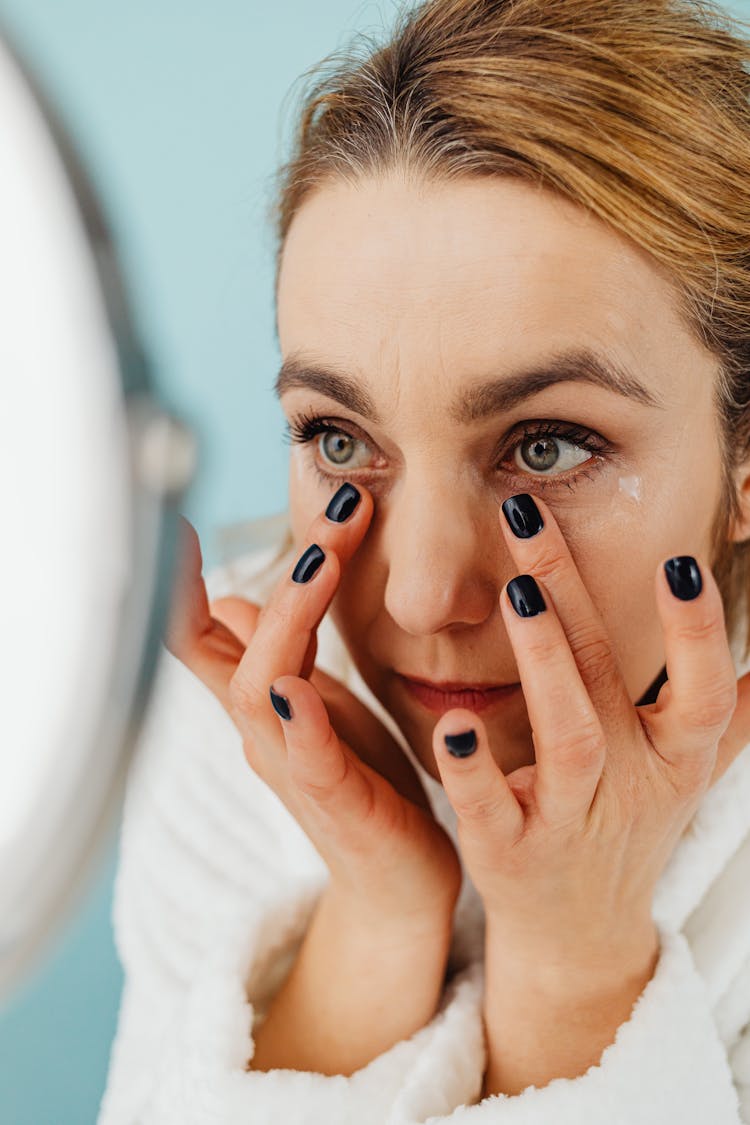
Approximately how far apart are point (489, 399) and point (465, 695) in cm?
25

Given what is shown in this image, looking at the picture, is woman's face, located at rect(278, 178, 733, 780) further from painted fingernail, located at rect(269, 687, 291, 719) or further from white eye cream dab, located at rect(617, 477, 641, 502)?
painted fingernail, located at rect(269, 687, 291, 719)

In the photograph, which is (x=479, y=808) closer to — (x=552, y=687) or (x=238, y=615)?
(x=552, y=687)

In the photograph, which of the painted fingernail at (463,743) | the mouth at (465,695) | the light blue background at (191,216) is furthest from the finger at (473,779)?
the light blue background at (191,216)

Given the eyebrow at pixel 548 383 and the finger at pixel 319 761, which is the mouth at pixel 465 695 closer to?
the finger at pixel 319 761

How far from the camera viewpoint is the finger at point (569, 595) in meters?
0.77

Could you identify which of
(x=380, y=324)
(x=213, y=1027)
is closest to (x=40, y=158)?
(x=380, y=324)

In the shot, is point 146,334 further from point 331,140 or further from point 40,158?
point 331,140

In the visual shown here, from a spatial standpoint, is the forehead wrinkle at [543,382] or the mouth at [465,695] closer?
the forehead wrinkle at [543,382]

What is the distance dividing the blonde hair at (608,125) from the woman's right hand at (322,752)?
0.90ft

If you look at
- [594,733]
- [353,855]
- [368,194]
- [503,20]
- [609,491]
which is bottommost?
[353,855]

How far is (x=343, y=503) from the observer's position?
84 cm

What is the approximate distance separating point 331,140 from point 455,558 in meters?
0.38

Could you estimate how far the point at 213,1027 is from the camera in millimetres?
910

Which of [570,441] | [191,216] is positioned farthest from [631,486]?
[191,216]
